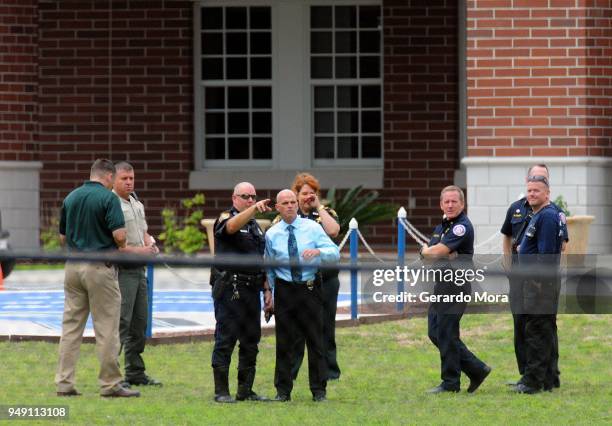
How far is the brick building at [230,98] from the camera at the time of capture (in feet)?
66.0

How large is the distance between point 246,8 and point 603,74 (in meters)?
5.55

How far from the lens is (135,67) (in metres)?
20.8

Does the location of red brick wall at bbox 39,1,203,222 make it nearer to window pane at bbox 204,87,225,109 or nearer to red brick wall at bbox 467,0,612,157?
window pane at bbox 204,87,225,109

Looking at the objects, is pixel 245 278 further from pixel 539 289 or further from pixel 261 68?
pixel 261 68

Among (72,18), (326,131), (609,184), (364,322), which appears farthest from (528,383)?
(72,18)

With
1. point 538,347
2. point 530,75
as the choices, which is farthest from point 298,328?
point 530,75

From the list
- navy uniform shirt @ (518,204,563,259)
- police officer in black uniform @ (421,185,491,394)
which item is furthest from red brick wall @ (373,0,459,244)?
navy uniform shirt @ (518,204,563,259)

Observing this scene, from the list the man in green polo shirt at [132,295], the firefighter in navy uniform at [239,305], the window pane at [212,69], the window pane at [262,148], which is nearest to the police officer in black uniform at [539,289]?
the firefighter in navy uniform at [239,305]

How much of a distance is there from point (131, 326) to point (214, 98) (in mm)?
9742

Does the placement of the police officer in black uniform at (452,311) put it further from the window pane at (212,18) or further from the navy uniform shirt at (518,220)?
the window pane at (212,18)

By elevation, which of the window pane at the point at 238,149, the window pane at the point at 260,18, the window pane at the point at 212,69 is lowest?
the window pane at the point at 238,149

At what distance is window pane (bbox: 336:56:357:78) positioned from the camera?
2052 cm

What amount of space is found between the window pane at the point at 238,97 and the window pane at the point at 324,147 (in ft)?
3.65

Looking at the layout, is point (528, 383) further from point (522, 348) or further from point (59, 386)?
point (59, 386)
